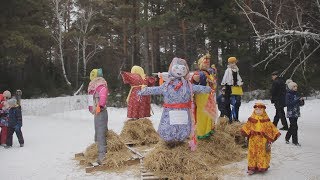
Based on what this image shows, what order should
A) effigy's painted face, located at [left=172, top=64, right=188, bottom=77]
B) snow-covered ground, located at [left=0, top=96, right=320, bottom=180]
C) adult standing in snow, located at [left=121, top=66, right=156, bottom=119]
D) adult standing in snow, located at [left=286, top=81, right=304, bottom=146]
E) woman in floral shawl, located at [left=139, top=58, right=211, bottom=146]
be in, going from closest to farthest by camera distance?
woman in floral shawl, located at [left=139, top=58, right=211, bottom=146]
effigy's painted face, located at [left=172, top=64, right=188, bottom=77]
snow-covered ground, located at [left=0, top=96, right=320, bottom=180]
adult standing in snow, located at [left=286, top=81, right=304, bottom=146]
adult standing in snow, located at [left=121, top=66, right=156, bottom=119]

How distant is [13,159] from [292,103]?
6574 mm

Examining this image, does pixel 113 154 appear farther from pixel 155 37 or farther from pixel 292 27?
pixel 155 37

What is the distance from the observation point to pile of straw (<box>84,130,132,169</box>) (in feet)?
24.9

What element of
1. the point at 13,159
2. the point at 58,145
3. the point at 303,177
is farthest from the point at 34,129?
the point at 303,177

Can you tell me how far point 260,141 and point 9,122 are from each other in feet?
22.1

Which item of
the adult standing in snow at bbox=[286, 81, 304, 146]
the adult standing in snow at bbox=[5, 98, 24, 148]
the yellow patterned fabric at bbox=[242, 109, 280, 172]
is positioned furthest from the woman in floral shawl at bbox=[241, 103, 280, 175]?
the adult standing in snow at bbox=[5, 98, 24, 148]

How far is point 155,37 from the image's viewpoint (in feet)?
87.1

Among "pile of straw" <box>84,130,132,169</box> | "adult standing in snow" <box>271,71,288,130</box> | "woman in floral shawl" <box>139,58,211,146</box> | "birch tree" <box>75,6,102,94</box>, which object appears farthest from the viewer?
"birch tree" <box>75,6,102,94</box>

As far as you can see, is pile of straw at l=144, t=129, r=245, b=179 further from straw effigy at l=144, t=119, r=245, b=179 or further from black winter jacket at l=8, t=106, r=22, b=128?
black winter jacket at l=8, t=106, r=22, b=128

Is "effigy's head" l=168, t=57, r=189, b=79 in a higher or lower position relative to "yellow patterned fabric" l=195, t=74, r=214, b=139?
higher

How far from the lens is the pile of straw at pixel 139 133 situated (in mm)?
9836

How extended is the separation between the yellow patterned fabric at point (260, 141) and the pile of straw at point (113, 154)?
8.17ft

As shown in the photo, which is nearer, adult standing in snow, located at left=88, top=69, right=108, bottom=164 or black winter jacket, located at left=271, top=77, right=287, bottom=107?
adult standing in snow, located at left=88, top=69, right=108, bottom=164

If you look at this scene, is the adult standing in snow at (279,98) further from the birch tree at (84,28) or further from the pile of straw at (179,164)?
the birch tree at (84,28)
